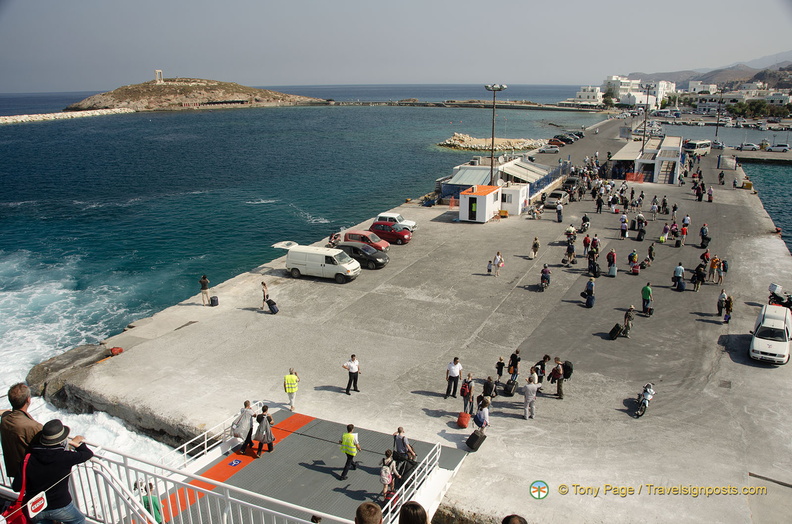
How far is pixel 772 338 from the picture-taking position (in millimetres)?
19500

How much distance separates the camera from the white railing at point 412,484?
11.0m

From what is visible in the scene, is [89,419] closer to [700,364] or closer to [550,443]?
[550,443]

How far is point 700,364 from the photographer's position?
1930cm

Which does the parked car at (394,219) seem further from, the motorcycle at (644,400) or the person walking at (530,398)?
the motorcycle at (644,400)

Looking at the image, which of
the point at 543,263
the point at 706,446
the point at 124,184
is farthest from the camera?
the point at 124,184

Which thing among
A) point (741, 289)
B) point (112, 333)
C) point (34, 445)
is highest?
point (34, 445)

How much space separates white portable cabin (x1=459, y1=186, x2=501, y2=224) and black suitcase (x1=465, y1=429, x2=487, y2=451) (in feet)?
84.2

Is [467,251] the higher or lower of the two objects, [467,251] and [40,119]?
the lower

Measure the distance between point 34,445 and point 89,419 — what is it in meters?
12.8

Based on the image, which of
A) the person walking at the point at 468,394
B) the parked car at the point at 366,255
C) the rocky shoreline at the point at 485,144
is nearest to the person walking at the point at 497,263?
the parked car at the point at 366,255

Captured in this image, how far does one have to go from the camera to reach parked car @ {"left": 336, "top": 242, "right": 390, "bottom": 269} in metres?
29.5

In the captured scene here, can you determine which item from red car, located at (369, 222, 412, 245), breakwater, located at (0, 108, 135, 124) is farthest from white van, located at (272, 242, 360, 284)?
breakwater, located at (0, 108, 135, 124)

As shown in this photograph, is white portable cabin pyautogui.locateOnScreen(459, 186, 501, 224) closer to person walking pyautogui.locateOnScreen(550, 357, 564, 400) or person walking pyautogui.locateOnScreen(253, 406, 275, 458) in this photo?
person walking pyautogui.locateOnScreen(550, 357, 564, 400)

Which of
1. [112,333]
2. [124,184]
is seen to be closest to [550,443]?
[112,333]
